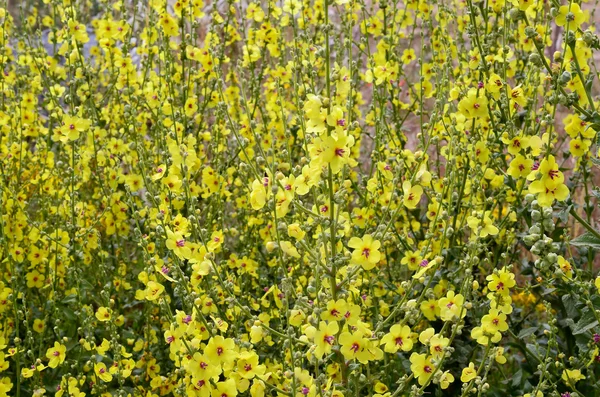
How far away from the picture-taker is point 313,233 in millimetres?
2871

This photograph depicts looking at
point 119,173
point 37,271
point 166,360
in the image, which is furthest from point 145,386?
point 119,173

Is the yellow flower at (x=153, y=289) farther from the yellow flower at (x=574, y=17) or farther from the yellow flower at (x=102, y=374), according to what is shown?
the yellow flower at (x=574, y=17)

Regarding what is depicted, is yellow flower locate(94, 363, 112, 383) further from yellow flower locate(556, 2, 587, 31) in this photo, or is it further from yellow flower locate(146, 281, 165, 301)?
yellow flower locate(556, 2, 587, 31)

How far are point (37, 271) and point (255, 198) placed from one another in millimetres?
2003

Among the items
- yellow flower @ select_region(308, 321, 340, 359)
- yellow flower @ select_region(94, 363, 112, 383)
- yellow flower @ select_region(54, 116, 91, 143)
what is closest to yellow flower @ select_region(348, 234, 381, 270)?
yellow flower @ select_region(308, 321, 340, 359)

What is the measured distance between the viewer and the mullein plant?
79.5 inches

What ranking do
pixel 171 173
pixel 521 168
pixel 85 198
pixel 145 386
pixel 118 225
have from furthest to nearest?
pixel 85 198 → pixel 118 225 → pixel 145 386 → pixel 171 173 → pixel 521 168

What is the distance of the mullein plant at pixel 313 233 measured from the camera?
2.02 meters

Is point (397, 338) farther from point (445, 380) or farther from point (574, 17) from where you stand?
point (574, 17)

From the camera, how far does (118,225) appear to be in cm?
380

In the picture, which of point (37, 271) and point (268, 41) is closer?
point (37, 271)

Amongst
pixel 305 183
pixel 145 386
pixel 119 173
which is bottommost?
pixel 145 386

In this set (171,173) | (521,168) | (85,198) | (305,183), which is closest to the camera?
(305,183)

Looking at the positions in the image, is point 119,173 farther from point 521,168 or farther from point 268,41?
point 521,168
